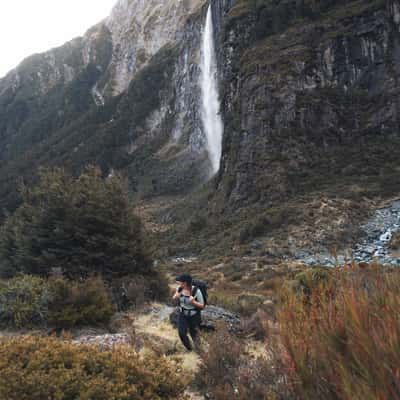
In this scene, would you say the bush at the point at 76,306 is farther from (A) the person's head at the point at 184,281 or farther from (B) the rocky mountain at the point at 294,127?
(B) the rocky mountain at the point at 294,127

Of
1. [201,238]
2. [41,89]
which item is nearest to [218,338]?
[201,238]

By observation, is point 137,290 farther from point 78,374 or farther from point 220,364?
point 78,374

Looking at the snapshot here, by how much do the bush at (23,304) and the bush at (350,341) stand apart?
577 cm

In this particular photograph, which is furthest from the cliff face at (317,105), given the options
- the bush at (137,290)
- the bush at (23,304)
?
the bush at (23,304)

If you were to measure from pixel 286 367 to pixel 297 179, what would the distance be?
2657 cm

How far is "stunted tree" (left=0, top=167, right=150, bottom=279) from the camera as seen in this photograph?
10.2 metres

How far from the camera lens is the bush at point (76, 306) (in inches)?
264

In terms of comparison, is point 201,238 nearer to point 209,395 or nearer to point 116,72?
point 209,395

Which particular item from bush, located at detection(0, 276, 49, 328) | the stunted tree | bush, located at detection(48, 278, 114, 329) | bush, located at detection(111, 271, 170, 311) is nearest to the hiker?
bush, located at detection(48, 278, 114, 329)

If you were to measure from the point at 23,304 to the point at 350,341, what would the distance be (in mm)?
6574

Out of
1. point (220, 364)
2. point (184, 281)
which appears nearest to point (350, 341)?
point (220, 364)

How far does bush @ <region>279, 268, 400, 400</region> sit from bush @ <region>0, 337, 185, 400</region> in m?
1.38

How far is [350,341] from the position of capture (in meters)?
1.86

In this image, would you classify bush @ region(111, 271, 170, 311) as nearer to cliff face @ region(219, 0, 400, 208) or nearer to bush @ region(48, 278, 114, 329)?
bush @ region(48, 278, 114, 329)
